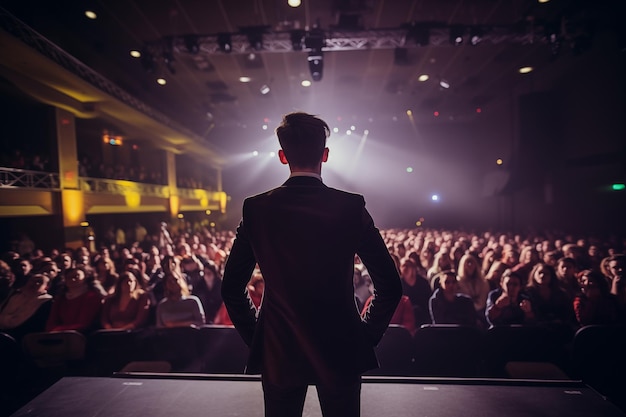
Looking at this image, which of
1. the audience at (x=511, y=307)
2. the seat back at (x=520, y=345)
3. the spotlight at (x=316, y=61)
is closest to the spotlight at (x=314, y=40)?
the spotlight at (x=316, y=61)

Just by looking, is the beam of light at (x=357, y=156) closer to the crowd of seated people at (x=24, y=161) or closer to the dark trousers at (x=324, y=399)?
the crowd of seated people at (x=24, y=161)

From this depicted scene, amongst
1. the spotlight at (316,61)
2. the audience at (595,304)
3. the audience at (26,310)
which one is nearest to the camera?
the audience at (595,304)

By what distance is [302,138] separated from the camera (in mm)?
1298

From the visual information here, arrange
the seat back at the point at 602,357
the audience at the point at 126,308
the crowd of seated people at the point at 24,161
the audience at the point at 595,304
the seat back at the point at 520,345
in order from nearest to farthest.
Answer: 1. the seat back at the point at 602,357
2. the seat back at the point at 520,345
3. the audience at the point at 595,304
4. the audience at the point at 126,308
5. the crowd of seated people at the point at 24,161

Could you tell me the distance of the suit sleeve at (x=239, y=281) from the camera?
1364 mm

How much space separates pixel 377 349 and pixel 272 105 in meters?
15.2

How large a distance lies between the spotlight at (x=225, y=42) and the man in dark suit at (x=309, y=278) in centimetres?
854

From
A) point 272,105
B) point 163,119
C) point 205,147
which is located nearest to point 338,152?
point 272,105

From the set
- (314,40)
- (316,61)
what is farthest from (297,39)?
(316,61)

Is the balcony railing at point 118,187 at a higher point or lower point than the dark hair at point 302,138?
higher

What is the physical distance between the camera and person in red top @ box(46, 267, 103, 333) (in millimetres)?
4129

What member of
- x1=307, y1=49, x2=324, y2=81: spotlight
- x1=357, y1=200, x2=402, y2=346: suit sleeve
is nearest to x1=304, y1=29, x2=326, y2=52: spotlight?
x1=307, y1=49, x2=324, y2=81: spotlight

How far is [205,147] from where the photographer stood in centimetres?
1872

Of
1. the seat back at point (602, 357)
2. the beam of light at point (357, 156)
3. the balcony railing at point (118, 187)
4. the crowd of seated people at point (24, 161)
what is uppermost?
the beam of light at point (357, 156)
